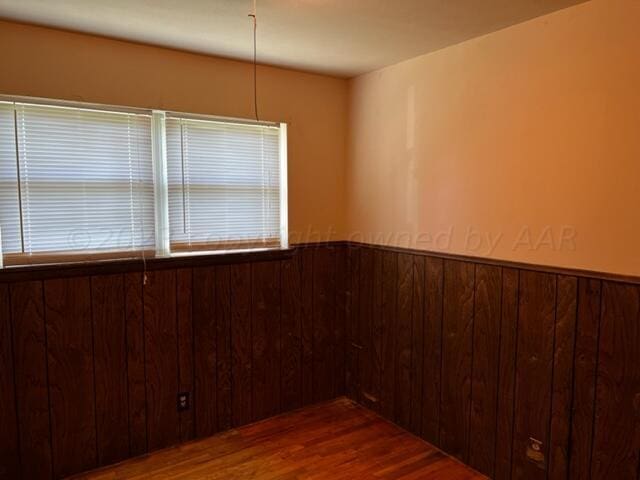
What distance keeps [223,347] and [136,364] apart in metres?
0.55

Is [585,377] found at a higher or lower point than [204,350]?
higher

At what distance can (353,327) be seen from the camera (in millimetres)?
3543

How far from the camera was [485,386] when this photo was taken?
8.54ft

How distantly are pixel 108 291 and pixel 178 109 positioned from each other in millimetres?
1158

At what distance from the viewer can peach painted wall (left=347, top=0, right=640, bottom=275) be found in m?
1.99

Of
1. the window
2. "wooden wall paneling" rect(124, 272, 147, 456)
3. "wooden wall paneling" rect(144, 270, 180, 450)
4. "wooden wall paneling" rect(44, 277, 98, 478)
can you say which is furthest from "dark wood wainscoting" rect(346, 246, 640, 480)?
"wooden wall paneling" rect(44, 277, 98, 478)

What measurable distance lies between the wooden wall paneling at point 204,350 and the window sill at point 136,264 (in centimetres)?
9

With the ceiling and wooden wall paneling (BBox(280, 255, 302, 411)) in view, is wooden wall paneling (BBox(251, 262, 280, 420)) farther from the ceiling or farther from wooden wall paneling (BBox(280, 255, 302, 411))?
the ceiling

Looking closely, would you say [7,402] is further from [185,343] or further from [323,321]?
[323,321]

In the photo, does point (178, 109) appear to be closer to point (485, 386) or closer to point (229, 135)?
point (229, 135)

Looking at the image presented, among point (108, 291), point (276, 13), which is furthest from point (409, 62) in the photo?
point (108, 291)

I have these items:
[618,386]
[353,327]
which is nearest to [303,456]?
[353,327]

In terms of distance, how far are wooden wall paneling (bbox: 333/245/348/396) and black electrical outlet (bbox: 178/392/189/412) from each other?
1171 mm

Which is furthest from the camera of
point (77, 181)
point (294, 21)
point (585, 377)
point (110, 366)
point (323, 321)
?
point (323, 321)
